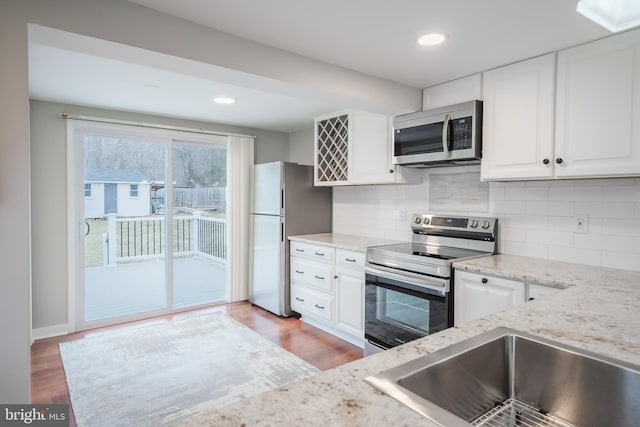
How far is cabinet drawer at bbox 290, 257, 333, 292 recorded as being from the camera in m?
3.61

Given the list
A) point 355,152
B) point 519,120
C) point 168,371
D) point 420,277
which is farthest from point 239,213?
point 519,120

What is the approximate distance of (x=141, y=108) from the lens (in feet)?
12.5

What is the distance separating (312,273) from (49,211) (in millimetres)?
2582

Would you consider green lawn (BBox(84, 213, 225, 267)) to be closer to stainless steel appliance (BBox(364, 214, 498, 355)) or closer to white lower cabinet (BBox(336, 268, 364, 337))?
white lower cabinet (BBox(336, 268, 364, 337))

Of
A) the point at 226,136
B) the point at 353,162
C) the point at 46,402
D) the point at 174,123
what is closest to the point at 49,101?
the point at 174,123

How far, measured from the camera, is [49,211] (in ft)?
11.6

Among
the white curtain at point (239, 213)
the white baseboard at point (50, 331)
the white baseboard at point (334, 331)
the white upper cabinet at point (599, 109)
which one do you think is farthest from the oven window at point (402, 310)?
the white baseboard at point (50, 331)

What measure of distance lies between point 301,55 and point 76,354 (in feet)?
9.88

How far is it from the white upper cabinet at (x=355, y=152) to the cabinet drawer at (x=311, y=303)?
3.80ft

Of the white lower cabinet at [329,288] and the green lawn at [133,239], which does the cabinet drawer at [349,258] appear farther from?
the green lawn at [133,239]

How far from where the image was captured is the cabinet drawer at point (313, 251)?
3.59m

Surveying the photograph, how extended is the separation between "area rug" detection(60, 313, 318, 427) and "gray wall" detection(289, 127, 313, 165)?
228 cm

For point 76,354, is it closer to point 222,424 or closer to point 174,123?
point 174,123

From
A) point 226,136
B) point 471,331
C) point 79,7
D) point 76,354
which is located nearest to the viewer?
point 471,331
